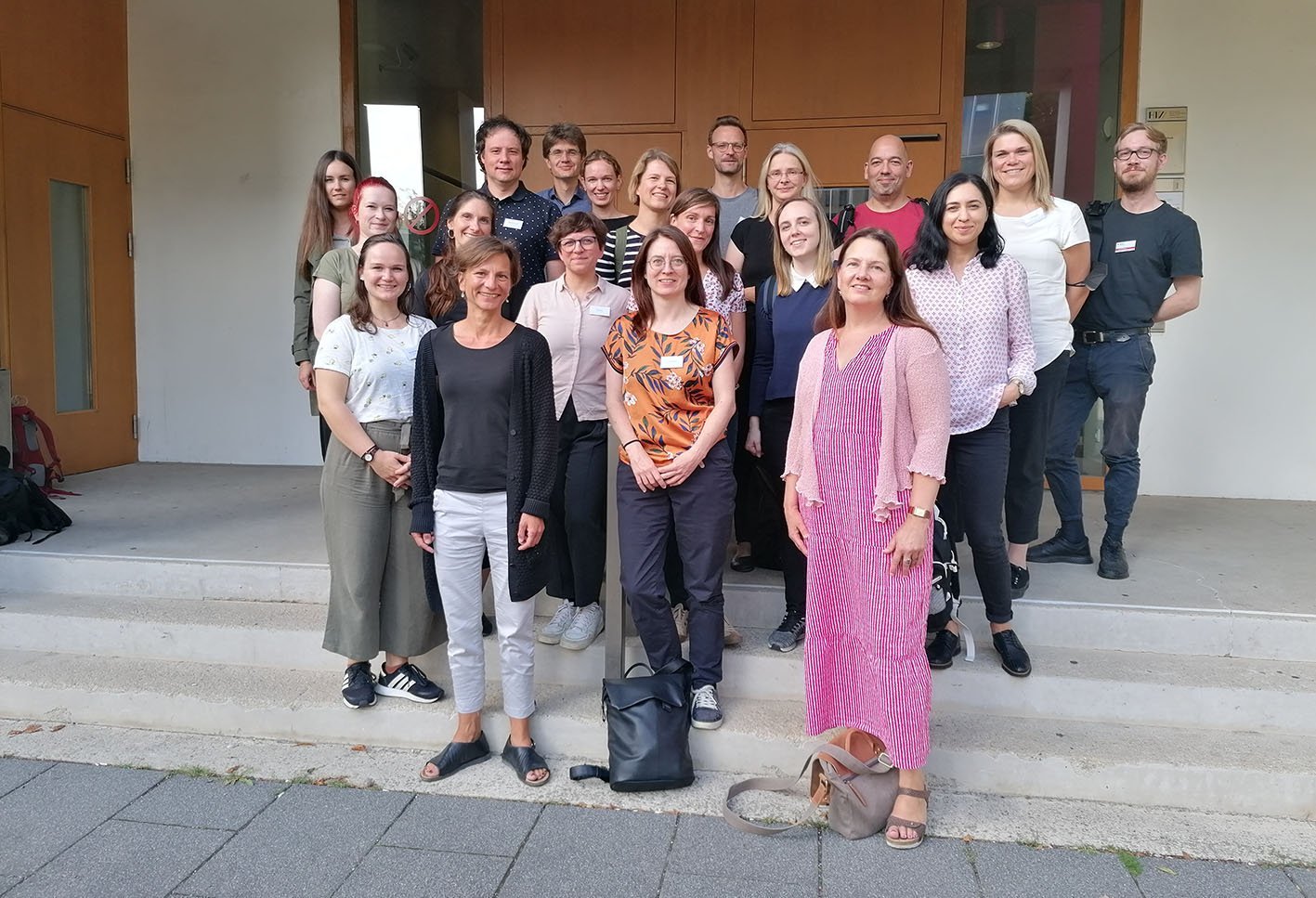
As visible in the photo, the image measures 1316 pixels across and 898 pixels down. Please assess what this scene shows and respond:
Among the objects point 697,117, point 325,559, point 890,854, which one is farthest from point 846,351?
point 697,117

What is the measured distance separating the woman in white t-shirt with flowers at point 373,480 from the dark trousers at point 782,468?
128 cm

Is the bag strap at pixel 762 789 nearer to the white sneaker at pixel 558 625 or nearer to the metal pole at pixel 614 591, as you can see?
the metal pole at pixel 614 591

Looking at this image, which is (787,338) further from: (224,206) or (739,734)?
(224,206)

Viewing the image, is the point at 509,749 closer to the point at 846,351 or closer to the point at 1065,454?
the point at 846,351

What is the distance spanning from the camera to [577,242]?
3.24 m

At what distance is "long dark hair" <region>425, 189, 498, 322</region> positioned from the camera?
335 centimetres

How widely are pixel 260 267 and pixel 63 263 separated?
123 cm

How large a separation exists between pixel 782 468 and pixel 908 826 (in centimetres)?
134

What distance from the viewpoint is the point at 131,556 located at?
4.18 m

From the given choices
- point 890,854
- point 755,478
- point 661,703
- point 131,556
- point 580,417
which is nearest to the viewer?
point 890,854

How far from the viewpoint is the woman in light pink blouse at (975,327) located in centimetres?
303

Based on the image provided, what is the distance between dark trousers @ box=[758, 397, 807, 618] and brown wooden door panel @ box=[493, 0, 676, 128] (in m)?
3.15

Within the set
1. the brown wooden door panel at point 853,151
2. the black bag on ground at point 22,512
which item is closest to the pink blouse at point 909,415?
the brown wooden door panel at point 853,151

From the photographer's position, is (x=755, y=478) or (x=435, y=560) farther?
(x=755, y=478)
